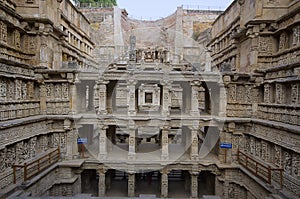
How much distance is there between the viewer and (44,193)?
1288 cm

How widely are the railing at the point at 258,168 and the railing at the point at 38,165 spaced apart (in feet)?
34.3

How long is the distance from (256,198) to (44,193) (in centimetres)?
1063

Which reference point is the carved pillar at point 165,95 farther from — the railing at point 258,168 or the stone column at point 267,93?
the stone column at point 267,93

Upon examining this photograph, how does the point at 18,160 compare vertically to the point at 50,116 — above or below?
below

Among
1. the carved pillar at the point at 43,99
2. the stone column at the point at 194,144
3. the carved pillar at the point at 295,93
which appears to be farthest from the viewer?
the stone column at the point at 194,144

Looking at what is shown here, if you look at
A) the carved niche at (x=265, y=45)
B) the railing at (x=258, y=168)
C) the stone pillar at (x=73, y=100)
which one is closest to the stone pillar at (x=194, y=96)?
the railing at (x=258, y=168)

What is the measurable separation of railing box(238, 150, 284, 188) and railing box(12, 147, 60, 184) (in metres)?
10.5

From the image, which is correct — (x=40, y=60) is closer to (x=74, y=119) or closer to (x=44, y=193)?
(x=74, y=119)

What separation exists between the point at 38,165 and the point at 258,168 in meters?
10.7

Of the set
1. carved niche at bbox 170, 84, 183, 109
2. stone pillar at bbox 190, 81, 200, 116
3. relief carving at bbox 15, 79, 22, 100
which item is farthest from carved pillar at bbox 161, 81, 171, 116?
carved niche at bbox 170, 84, 183, 109

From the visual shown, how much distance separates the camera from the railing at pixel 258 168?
1076cm

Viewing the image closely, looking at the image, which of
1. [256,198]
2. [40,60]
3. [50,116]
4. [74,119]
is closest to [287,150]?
[256,198]

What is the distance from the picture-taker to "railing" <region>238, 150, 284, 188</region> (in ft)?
35.3

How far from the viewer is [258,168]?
12.3 meters
